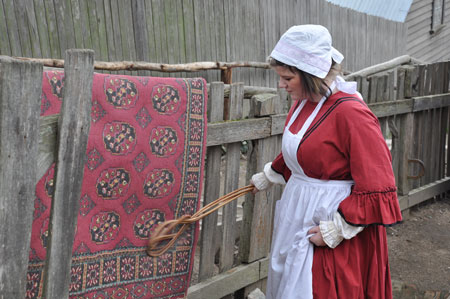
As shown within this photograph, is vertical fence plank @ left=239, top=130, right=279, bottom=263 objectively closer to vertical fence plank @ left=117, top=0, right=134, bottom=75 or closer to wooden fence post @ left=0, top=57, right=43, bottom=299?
wooden fence post @ left=0, top=57, right=43, bottom=299

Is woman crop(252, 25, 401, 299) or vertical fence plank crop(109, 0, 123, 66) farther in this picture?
vertical fence plank crop(109, 0, 123, 66)

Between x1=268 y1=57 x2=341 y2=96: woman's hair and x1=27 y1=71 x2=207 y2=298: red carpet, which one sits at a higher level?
x1=268 y1=57 x2=341 y2=96: woman's hair

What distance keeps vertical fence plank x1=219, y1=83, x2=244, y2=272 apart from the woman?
61 cm

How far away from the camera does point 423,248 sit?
15.6 ft

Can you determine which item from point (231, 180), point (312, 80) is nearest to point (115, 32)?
point (231, 180)

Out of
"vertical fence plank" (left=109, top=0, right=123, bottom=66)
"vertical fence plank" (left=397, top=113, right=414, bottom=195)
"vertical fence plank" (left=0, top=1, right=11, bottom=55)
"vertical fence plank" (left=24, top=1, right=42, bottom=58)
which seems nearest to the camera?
"vertical fence plank" (left=0, top=1, right=11, bottom=55)

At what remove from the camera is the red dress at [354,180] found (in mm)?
2139

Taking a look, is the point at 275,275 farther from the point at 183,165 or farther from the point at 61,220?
the point at 61,220

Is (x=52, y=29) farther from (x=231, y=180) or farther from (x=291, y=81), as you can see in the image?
(x=291, y=81)

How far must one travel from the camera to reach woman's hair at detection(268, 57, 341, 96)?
2.22 metres

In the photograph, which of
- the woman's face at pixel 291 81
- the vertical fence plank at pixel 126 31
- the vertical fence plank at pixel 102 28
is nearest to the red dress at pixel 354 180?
the woman's face at pixel 291 81

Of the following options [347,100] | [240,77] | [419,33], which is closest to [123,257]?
[347,100]

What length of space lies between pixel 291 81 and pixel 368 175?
53cm

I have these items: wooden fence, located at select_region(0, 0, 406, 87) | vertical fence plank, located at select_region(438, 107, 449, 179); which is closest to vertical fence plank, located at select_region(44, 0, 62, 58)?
wooden fence, located at select_region(0, 0, 406, 87)
